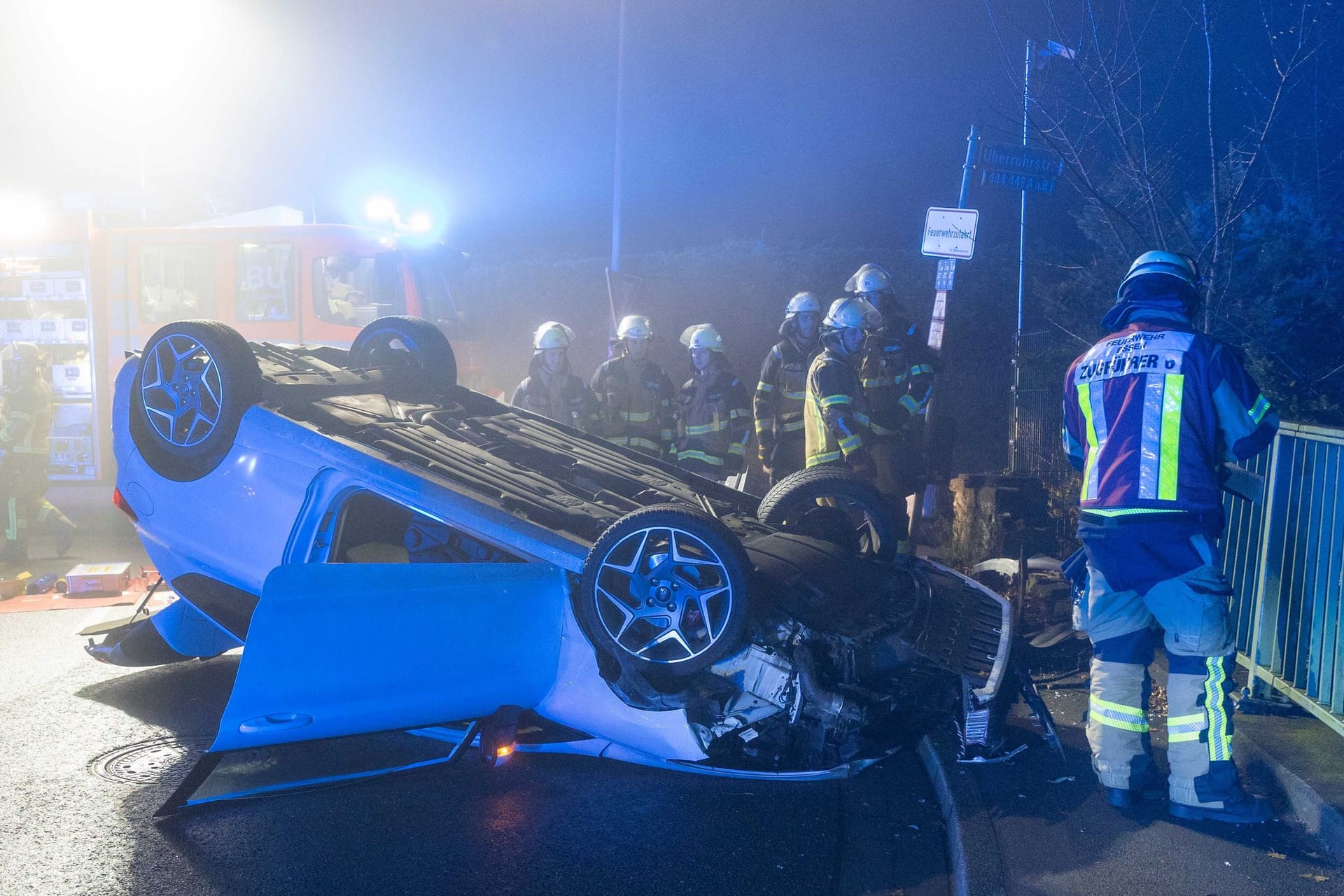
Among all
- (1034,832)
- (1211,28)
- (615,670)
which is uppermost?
→ (1211,28)

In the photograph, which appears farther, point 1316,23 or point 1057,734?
point 1316,23

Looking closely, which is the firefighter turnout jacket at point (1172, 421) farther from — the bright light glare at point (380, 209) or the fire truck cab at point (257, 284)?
the bright light glare at point (380, 209)

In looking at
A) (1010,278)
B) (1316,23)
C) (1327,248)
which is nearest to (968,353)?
(1010,278)

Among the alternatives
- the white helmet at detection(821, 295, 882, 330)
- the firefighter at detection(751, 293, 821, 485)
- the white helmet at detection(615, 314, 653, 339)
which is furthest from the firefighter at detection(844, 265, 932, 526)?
the white helmet at detection(615, 314, 653, 339)

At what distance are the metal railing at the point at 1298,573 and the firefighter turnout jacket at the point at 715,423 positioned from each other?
13.7ft

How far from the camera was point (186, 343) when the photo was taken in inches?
166

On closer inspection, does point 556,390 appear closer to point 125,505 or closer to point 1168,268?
point 125,505

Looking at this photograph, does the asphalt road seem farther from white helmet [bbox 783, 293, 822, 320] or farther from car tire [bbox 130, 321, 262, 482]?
white helmet [bbox 783, 293, 822, 320]

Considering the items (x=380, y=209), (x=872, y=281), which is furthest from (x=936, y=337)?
(x=380, y=209)

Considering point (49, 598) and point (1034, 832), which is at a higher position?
point (1034, 832)

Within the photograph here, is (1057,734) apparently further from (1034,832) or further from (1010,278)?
(1010,278)

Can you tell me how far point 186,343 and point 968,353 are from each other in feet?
44.1

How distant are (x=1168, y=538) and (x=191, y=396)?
3.90m

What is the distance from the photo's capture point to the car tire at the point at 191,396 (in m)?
4.08
